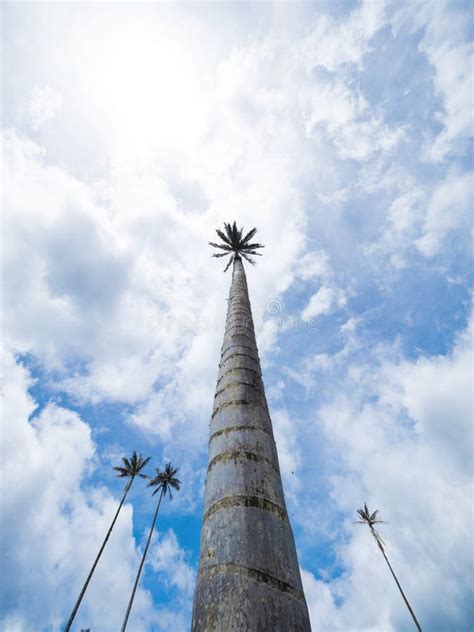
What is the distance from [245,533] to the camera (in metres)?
2.31

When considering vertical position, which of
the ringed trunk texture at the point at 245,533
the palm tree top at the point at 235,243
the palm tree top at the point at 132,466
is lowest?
the ringed trunk texture at the point at 245,533

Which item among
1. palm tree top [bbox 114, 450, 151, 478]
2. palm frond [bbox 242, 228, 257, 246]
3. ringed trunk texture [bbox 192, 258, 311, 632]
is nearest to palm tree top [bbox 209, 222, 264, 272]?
palm frond [bbox 242, 228, 257, 246]

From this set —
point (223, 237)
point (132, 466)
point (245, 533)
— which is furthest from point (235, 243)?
point (132, 466)

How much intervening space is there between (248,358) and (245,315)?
1.43 metres

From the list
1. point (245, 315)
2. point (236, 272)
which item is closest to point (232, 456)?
point (245, 315)

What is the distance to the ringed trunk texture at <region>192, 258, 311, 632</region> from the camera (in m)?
1.89

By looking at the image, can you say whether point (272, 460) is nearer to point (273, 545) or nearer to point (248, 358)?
point (273, 545)

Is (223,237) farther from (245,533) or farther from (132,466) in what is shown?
(132,466)

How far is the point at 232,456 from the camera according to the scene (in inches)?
117

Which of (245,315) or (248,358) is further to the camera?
(245,315)

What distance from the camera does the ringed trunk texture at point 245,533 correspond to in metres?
1.89

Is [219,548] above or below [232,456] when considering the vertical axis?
below

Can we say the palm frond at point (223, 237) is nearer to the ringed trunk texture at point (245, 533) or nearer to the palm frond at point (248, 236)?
the palm frond at point (248, 236)

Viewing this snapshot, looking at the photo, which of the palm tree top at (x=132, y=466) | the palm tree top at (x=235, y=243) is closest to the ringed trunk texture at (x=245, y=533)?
the palm tree top at (x=235, y=243)
